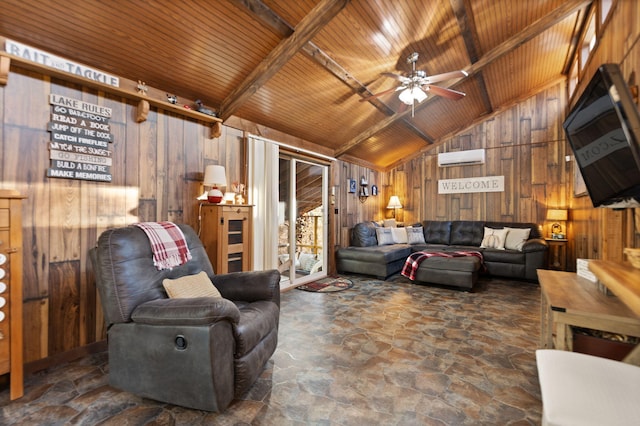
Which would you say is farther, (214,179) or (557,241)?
(557,241)

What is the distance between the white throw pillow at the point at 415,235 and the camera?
19.8 feet

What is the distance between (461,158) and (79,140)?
624 centimetres

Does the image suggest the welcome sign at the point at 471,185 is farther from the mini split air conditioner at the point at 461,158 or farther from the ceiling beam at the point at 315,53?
the ceiling beam at the point at 315,53

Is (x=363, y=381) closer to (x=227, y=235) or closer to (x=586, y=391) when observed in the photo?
(x=586, y=391)

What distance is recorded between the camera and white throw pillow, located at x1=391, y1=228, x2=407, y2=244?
19.5 feet

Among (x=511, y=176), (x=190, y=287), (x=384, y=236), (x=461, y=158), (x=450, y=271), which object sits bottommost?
(x=450, y=271)

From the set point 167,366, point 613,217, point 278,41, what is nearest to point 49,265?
point 167,366

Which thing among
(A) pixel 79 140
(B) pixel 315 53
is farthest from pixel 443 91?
(A) pixel 79 140

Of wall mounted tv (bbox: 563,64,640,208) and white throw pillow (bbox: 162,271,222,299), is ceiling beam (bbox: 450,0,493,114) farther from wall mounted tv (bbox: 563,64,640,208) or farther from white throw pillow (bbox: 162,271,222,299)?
white throw pillow (bbox: 162,271,222,299)

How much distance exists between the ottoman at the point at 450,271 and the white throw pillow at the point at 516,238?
1.28 meters

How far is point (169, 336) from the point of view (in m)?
1.56

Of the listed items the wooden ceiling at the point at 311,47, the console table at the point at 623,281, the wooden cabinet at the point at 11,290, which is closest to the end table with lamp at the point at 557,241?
the wooden ceiling at the point at 311,47

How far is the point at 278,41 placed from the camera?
2752mm

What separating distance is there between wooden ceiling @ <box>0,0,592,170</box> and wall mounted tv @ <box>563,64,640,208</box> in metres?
1.93
